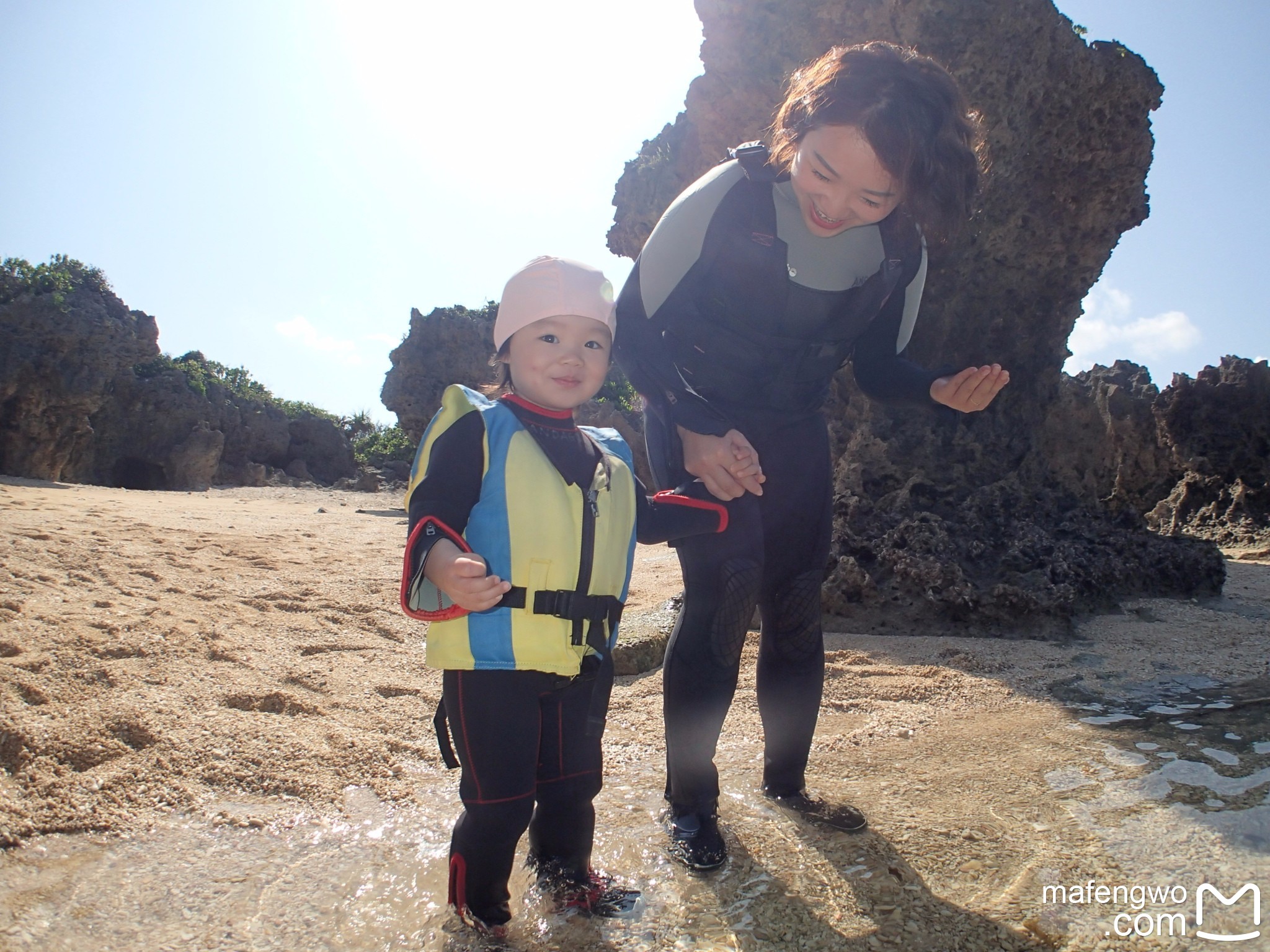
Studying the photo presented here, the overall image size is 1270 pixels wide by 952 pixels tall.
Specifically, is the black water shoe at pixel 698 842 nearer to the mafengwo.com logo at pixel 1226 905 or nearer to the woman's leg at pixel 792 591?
the woman's leg at pixel 792 591

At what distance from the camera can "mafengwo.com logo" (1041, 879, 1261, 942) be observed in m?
1.38

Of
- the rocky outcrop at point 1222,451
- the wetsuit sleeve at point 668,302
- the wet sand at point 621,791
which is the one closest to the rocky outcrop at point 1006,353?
the wet sand at point 621,791

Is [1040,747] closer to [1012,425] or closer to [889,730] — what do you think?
[889,730]

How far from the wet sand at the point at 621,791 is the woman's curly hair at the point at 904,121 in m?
1.45

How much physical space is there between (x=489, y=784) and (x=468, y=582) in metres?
0.42

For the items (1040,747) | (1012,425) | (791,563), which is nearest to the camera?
(791,563)

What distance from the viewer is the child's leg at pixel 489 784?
1.51 m

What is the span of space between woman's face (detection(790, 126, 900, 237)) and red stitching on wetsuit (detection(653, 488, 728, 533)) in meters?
0.71

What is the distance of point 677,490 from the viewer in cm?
189

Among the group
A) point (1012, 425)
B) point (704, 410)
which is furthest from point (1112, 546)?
point (704, 410)

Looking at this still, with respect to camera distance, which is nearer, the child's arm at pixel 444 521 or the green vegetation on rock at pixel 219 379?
the child's arm at pixel 444 521

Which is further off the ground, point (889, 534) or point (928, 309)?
point (928, 309)

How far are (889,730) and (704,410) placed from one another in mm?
1344

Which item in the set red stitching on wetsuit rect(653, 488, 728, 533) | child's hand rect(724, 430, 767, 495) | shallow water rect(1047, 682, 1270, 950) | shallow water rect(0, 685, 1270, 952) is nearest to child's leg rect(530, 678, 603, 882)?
shallow water rect(0, 685, 1270, 952)
